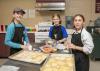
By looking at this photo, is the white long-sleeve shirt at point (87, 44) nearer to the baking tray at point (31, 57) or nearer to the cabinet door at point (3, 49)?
the baking tray at point (31, 57)

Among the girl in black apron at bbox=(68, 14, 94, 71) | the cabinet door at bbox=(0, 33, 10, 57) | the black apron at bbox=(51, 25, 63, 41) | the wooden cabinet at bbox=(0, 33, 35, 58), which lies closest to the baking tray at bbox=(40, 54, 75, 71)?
the girl in black apron at bbox=(68, 14, 94, 71)

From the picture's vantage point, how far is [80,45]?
299cm

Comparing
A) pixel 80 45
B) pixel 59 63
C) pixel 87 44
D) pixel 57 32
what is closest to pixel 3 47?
pixel 57 32

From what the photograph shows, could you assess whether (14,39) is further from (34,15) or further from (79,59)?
(34,15)

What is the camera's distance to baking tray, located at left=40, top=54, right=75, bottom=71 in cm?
228

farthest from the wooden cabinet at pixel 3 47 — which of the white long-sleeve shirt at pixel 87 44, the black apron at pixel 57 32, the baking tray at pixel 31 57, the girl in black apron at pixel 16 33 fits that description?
the white long-sleeve shirt at pixel 87 44

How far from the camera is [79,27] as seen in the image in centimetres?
295

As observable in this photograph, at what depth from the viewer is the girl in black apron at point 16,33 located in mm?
3158

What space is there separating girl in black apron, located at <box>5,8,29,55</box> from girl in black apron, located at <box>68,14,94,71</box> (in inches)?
27.3

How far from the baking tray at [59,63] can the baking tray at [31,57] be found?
3.3 inches

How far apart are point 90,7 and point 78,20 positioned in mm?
3799

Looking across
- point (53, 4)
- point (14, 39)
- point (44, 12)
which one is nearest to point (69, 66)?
point (14, 39)

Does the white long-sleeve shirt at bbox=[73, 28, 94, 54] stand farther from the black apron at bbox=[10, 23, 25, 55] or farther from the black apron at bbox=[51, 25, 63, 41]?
the black apron at bbox=[51, 25, 63, 41]

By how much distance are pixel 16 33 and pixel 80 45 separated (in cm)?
97
